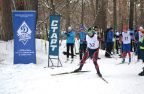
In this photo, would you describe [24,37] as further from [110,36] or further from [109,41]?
[109,41]

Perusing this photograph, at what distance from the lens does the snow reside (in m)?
12.4

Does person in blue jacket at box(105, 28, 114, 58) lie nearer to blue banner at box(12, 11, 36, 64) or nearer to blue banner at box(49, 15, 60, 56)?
blue banner at box(49, 15, 60, 56)

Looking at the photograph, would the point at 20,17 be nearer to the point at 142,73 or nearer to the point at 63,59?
the point at 63,59

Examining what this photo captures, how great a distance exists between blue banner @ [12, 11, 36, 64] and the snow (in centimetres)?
47

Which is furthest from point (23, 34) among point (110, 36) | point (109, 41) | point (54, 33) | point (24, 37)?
point (109, 41)

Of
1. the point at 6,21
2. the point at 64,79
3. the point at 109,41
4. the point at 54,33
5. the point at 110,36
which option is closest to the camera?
the point at 64,79

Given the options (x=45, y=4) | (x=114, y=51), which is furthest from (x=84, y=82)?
(x=45, y=4)

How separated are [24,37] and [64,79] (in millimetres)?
5071

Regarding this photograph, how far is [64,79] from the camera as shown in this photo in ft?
46.9

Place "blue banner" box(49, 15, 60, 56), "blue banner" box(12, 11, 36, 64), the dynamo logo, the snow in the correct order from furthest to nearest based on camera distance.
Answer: the dynamo logo → "blue banner" box(12, 11, 36, 64) → "blue banner" box(49, 15, 60, 56) → the snow

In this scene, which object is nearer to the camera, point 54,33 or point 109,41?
point 54,33

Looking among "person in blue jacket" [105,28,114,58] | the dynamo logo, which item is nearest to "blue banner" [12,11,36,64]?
the dynamo logo

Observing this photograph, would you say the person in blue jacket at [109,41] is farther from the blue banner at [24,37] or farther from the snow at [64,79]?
the blue banner at [24,37]

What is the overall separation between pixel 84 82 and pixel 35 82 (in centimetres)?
190
